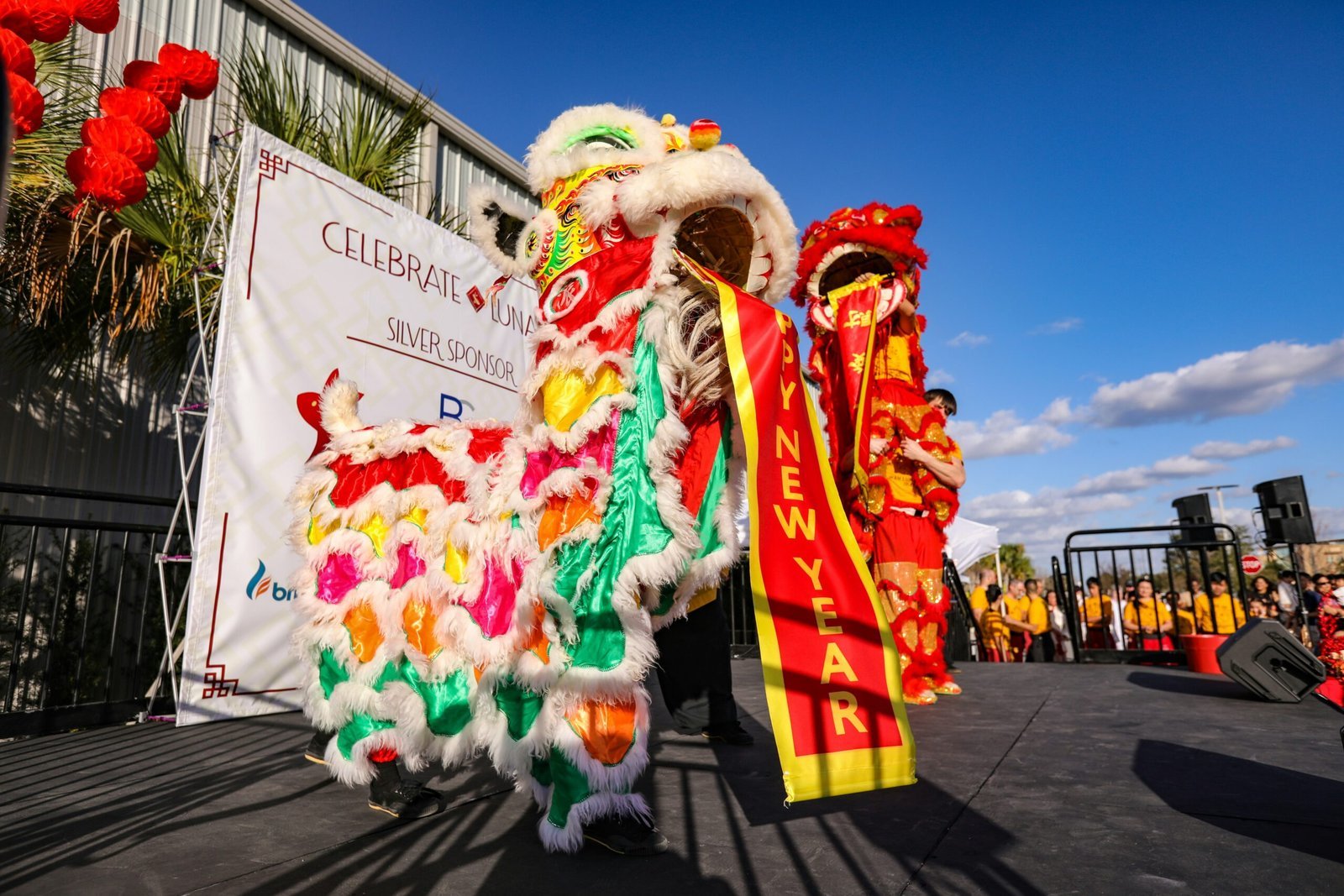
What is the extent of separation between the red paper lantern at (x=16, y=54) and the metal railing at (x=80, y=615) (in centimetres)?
214

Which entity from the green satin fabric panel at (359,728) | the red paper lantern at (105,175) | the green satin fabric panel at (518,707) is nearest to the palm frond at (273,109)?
the red paper lantern at (105,175)

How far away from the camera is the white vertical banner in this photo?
4.14 metres

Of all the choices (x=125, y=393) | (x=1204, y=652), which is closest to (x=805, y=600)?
(x=1204, y=652)

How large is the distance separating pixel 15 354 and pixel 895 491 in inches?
234

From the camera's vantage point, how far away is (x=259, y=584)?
4297 millimetres

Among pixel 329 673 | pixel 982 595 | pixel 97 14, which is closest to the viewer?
pixel 329 673

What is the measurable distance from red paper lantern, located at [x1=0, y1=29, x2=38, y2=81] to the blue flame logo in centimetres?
254

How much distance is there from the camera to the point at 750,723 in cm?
378

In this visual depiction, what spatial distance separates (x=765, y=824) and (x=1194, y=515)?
690cm

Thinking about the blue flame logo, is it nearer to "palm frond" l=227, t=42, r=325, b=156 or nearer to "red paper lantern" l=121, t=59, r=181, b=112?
"red paper lantern" l=121, t=59, r=181, b=112

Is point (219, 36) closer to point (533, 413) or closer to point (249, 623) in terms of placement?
point (249, 623)

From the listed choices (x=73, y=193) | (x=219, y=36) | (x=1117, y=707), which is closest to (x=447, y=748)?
(x=1117, y=707)

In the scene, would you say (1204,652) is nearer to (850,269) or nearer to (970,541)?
(850,269)

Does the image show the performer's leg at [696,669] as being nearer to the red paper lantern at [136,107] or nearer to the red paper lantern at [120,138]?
the red paper lantern at [120,138]
